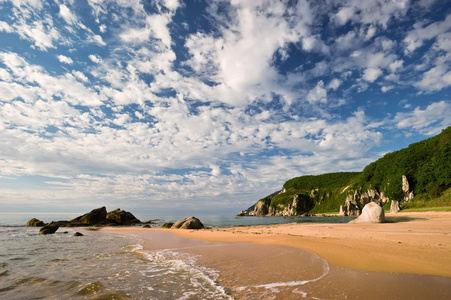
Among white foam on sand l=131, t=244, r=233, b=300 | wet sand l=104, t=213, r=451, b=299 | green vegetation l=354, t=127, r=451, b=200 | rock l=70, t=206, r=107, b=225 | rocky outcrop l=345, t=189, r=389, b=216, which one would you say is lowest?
white foam on sand l=131, t=244, r=233, b=300

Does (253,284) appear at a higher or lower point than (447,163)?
lower

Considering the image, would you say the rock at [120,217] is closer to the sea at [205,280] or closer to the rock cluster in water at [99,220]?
the rock cluster in water at [99,220]

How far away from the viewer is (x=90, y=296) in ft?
19.4

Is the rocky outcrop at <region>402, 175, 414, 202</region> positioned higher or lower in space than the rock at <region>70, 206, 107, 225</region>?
higher

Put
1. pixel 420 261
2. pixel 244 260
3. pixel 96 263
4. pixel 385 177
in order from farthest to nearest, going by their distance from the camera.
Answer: pixel 385 177, pixel 96 263, pixel 244 260, pixel 420 261

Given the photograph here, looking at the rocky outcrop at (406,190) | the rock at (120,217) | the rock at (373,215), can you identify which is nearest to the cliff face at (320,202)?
the rocky outcrop at (406,190)

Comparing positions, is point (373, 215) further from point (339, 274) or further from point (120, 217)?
point (120, 217)

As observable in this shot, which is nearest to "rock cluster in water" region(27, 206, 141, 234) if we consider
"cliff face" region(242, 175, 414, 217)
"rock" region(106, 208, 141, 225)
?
"rock" region(106, 208, 141, 225)

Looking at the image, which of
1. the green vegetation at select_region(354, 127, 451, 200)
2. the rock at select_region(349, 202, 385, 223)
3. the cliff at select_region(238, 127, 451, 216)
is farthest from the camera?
the cliff at select_region(238, 127, 451, 216)

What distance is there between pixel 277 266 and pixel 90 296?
626 centimetres

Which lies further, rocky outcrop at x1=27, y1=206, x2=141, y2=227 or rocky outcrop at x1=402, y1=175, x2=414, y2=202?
rocky outcrop at x1=402, y1=175, x2=414, y2=202

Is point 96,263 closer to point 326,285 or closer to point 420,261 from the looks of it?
point 326,285

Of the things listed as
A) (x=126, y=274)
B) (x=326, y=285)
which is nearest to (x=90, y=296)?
(x=126, y=274)

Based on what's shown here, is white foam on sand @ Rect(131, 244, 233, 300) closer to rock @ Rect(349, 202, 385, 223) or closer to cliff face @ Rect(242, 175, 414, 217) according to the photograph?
rock @ Rect(349, 202, 385, 223)
